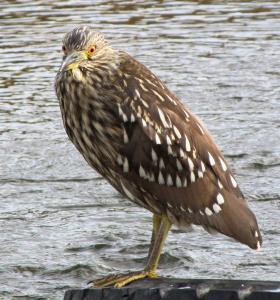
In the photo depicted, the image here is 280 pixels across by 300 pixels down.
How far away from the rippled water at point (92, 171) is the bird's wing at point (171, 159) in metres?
0.94

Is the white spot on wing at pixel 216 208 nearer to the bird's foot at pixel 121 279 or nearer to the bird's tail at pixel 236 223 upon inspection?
the bird's tail at pixel 236 223

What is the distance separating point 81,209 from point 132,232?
2.27 ft

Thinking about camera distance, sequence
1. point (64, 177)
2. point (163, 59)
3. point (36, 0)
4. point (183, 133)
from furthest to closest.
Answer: point (36, 0), point (163, 59), point (64, 177), point (183, 133)

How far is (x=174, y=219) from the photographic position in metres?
6.36

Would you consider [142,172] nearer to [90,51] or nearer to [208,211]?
[208,211]

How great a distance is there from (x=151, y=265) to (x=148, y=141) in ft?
2.34

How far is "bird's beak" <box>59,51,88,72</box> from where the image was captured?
6191mm

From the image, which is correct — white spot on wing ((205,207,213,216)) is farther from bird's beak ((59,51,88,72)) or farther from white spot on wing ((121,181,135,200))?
bird's beak ((59,51,88,72))

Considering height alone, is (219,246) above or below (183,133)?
below

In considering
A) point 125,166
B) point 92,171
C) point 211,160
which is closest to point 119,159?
point 125,166

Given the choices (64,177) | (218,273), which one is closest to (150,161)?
(218,273)

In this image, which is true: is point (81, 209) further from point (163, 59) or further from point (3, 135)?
point (163, 59)

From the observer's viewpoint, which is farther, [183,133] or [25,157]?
[25,157]

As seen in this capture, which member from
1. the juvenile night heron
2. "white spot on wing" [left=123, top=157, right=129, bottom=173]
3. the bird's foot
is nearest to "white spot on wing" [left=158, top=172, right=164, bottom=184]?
the juvenile night heron
